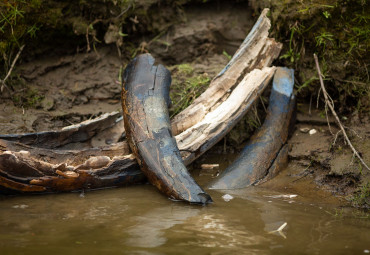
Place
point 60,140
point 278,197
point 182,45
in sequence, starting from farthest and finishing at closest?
point 182,45 < point 60,140 < point 278,197

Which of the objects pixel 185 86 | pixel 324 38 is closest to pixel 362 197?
pixel 324 38

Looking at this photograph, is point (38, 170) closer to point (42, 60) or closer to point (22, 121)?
point (22, 121)

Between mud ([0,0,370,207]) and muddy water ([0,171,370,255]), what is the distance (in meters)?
0.50

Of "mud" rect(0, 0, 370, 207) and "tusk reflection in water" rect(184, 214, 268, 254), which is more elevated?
"mud" rect(0, 0, 370, 207)

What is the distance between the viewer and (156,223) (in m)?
3.01

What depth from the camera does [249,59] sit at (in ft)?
15.0

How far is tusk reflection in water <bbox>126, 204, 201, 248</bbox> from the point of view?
271 cm

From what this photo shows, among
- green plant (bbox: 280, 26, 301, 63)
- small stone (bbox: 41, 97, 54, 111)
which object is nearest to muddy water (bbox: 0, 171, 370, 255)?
small stone (bbox: 41, 97, 54, 111)

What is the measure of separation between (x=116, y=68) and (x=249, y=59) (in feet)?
5.83

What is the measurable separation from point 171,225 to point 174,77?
2.44 m

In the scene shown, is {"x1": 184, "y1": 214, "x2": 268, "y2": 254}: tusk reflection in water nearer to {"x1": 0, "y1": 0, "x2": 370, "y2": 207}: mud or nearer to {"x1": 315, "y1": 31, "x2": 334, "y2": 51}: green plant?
{"x1": 0, "y1": 0, "x2": 370, "y2": 207}: mud

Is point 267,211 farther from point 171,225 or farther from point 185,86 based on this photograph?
point 185,86

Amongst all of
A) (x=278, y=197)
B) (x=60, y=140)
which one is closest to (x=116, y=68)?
(x=60, y=140)

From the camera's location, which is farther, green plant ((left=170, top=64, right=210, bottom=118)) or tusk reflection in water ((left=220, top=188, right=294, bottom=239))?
green plant ((left=170, top=64, right=210, bottom=118))
